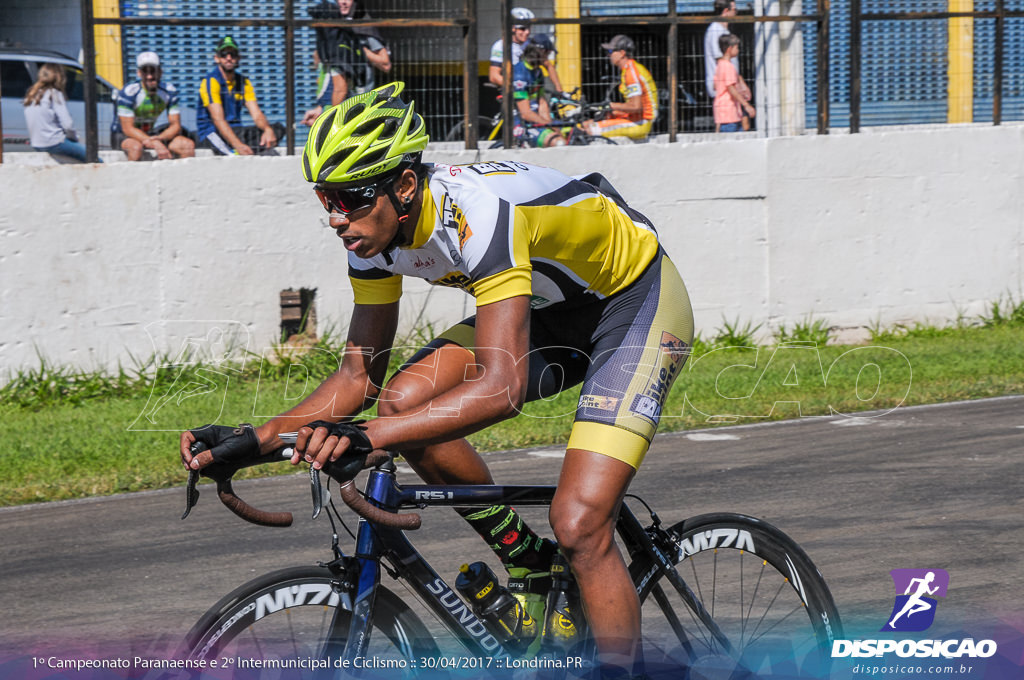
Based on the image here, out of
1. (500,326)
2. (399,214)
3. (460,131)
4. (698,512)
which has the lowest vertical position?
(698,512)

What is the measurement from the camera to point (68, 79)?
10.8 metres

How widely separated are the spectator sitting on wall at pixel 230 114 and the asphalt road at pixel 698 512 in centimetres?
423

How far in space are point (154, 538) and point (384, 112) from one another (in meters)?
3.58

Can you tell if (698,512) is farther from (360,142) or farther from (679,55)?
(679,55)

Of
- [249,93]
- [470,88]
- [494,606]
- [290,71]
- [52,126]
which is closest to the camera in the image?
[494,606]

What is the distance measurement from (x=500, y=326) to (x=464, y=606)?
812 mm

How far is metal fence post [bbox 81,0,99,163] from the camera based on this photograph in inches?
400

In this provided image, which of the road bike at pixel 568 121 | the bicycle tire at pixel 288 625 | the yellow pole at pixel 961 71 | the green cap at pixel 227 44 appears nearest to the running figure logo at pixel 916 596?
the bicycle tire at pixel 288 625

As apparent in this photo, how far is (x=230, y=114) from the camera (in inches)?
420

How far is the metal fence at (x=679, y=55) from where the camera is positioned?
10641 mm

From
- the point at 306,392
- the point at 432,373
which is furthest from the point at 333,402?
the point at 306,392

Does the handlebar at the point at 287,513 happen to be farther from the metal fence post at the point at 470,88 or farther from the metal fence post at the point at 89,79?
the metal fence post at the point at 470,88

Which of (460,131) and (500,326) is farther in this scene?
(460,131)

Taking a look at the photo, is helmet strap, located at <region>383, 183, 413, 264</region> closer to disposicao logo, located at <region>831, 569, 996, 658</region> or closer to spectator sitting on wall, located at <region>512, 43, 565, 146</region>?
disposicao logo, located at <region>831, 569, 996, 658</region>
